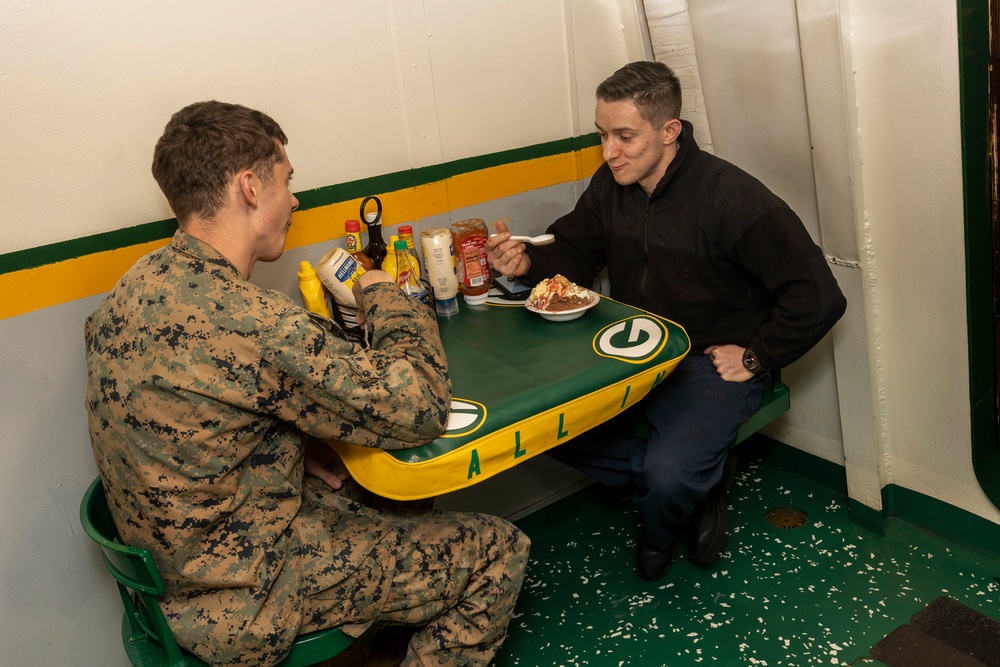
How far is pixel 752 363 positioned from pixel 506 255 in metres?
0.88

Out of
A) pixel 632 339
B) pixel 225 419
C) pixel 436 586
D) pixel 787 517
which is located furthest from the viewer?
pixel 787 517

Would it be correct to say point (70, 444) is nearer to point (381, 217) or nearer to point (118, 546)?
point (118, 546)

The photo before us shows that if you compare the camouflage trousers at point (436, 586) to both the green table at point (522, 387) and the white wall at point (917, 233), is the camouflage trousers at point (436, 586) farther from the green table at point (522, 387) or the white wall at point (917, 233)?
the white wall at point (917, 233)

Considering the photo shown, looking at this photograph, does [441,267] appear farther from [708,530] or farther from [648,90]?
[708,530]

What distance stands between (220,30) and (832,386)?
2.43m

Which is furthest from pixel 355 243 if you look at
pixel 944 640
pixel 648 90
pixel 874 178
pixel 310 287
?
pixel 944 640

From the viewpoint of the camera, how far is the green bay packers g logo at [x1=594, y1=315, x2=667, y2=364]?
7.27 feet

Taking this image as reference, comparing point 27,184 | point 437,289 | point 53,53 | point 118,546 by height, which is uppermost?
point 53,53

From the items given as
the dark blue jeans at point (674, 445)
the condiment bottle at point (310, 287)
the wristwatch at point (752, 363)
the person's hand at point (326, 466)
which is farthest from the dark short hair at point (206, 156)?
the wristwatch at point (752, 363)

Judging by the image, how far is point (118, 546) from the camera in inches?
69.8

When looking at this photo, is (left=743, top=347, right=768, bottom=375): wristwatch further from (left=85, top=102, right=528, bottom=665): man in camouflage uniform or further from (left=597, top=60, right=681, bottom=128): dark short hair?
(left=85, top=102, right=528, bottom=665): man in camouflage uniform

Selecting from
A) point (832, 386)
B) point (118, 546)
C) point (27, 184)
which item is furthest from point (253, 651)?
point (832, 386)

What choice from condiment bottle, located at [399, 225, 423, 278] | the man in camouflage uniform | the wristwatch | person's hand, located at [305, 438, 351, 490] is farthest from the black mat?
condiment bottle, located at [399, 225, 423, 278]

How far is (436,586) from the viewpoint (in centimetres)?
205
